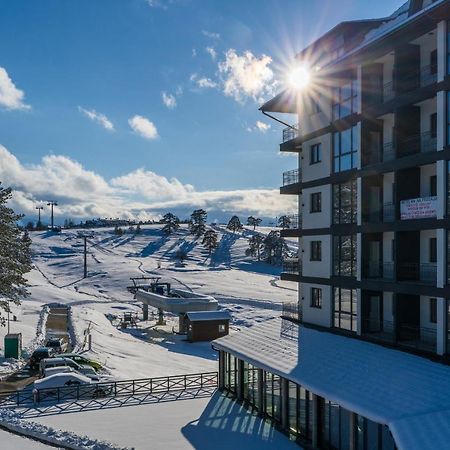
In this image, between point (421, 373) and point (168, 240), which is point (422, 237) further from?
point (168, 240)

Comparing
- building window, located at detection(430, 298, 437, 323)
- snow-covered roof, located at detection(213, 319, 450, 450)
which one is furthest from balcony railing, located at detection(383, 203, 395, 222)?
snow-covered roof, located at detection(213, 319, 450, 450)

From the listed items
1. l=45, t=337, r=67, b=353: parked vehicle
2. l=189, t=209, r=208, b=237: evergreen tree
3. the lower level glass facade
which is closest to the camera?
the lower level glass facade

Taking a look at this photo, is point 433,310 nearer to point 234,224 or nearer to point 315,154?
point 315,154

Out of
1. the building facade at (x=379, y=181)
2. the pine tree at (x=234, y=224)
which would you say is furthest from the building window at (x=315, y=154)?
the pine tree at (x=234, y=224)

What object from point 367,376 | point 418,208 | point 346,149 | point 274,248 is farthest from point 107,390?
point 274,248

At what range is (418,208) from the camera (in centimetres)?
1830

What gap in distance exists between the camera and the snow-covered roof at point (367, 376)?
521 inches

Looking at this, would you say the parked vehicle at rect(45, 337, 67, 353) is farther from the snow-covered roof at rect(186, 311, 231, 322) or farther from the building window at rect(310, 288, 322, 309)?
the building window at rect(310, 288, 322, 309)

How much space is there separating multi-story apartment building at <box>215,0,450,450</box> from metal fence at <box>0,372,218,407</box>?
8.60 feet

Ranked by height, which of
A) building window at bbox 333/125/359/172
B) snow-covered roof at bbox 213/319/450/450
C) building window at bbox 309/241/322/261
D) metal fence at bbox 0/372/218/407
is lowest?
Result: metal fence at bbox 0/372/218/407

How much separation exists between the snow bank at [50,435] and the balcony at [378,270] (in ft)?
39.8

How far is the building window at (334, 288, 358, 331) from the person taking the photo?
22094mm

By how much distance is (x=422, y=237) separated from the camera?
19.4 m

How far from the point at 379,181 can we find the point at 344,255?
148 inches
